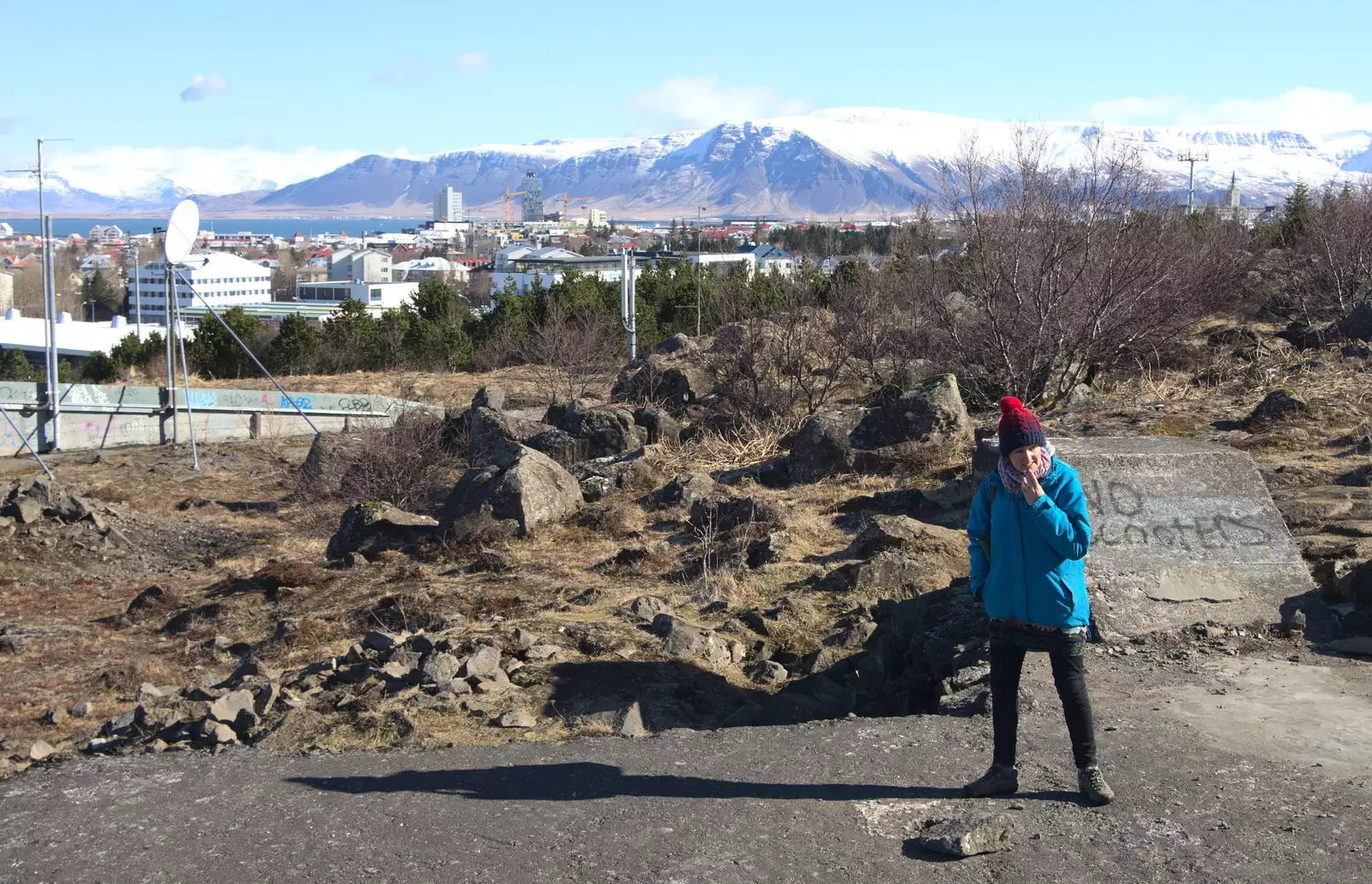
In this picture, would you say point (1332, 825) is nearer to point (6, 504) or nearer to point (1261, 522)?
point (1261, 522)

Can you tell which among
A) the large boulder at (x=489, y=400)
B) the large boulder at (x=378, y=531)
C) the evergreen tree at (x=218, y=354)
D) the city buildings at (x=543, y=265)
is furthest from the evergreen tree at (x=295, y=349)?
the city buildings at (x=543, y=265)

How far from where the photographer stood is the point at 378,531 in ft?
40.8

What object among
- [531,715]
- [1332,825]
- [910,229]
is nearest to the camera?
[1332,825]

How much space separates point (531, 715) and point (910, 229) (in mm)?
15954

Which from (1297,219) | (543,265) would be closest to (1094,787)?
(1297,219)

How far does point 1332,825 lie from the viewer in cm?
423

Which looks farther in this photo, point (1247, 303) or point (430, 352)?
point (430, 352)

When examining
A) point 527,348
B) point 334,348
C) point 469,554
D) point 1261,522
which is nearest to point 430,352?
point 334,348

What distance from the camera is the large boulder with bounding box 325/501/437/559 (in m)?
12.3

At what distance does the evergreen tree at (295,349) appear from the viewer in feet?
131

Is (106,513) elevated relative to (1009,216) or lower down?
lower down

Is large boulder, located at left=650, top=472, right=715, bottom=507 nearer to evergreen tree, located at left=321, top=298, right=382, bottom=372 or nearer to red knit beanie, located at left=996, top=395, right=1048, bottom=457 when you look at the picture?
red knit beanie, located at left=996, top=395, right=1048, bottom=457

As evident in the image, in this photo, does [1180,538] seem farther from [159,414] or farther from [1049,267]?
[159,414]

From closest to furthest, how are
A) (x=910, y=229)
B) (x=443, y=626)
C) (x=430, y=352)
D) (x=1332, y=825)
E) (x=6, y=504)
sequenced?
(x=1332, y=825) → (x=443, y=626) → (x=6, y=504) → (x=910, y=229) → (x=430, y=352)
